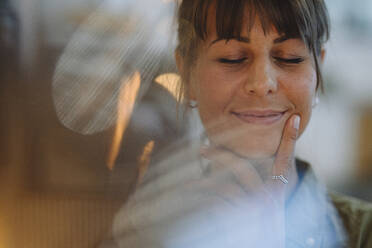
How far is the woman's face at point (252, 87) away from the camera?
1.94ft

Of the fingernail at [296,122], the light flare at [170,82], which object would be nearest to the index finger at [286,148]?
the fingernail at [296,122]

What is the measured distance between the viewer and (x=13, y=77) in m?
0.76

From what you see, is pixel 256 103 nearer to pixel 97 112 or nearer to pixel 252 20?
pixel 252 20

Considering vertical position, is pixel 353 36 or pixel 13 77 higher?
pixel 353 36

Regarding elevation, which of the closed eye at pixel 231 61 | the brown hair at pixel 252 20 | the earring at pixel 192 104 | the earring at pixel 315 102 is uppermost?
the brown hair at pixel 252 20

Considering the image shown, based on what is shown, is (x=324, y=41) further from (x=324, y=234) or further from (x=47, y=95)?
(x=47, y=95)

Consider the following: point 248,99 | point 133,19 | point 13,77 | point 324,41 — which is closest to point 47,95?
point 13,77

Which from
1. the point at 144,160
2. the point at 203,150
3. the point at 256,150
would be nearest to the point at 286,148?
the point at 256,150

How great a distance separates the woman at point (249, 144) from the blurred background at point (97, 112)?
0.04m

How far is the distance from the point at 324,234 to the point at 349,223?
7cm

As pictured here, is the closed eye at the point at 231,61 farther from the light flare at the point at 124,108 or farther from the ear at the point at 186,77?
the light flare at the point at 124,108

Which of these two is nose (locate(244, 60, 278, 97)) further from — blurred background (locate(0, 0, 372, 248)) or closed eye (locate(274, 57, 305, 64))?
blurred background (locate(0, 0, 372, 248))

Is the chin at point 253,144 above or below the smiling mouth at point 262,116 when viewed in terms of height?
below

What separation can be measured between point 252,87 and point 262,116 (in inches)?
2.2
